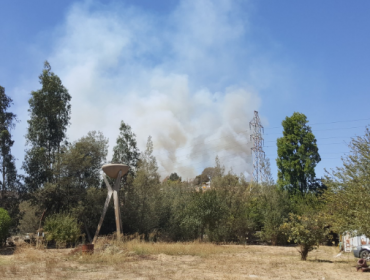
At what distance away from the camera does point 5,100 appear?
30.4 m

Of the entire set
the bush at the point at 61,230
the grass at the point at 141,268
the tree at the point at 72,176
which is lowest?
the grass at the point at 141,268

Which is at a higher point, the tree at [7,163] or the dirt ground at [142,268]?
the tree at [7,163]

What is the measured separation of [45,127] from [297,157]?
92.3 feet

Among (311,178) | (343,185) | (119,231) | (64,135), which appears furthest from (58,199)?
(311,178)

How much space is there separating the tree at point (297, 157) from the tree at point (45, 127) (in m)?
25.3

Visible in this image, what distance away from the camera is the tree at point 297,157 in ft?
129

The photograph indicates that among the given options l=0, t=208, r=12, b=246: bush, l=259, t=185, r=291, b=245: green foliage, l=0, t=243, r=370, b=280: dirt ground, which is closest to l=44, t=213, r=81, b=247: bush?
l=0, t=208, r=12, b=246: bush

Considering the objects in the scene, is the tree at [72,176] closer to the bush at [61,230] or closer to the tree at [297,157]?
the bush at [61,230]

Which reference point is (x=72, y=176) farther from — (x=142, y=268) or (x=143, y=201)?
(x=142, y=268)

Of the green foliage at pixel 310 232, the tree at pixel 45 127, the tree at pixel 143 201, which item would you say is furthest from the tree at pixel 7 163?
the green foliage at pixel 310 232

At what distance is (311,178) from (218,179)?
11082mm

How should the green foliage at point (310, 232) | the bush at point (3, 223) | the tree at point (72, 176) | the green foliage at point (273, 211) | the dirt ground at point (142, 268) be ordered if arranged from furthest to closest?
the green foliage at point (273, 211) → the tree at point (72, 176) → the bush at point (3, 223) → the green foliage at point (310, 232) → the dirt ground at point (142, 268)

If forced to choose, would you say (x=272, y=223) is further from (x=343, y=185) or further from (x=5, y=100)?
(x=5, y=100)

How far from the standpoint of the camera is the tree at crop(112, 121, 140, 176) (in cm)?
3578
